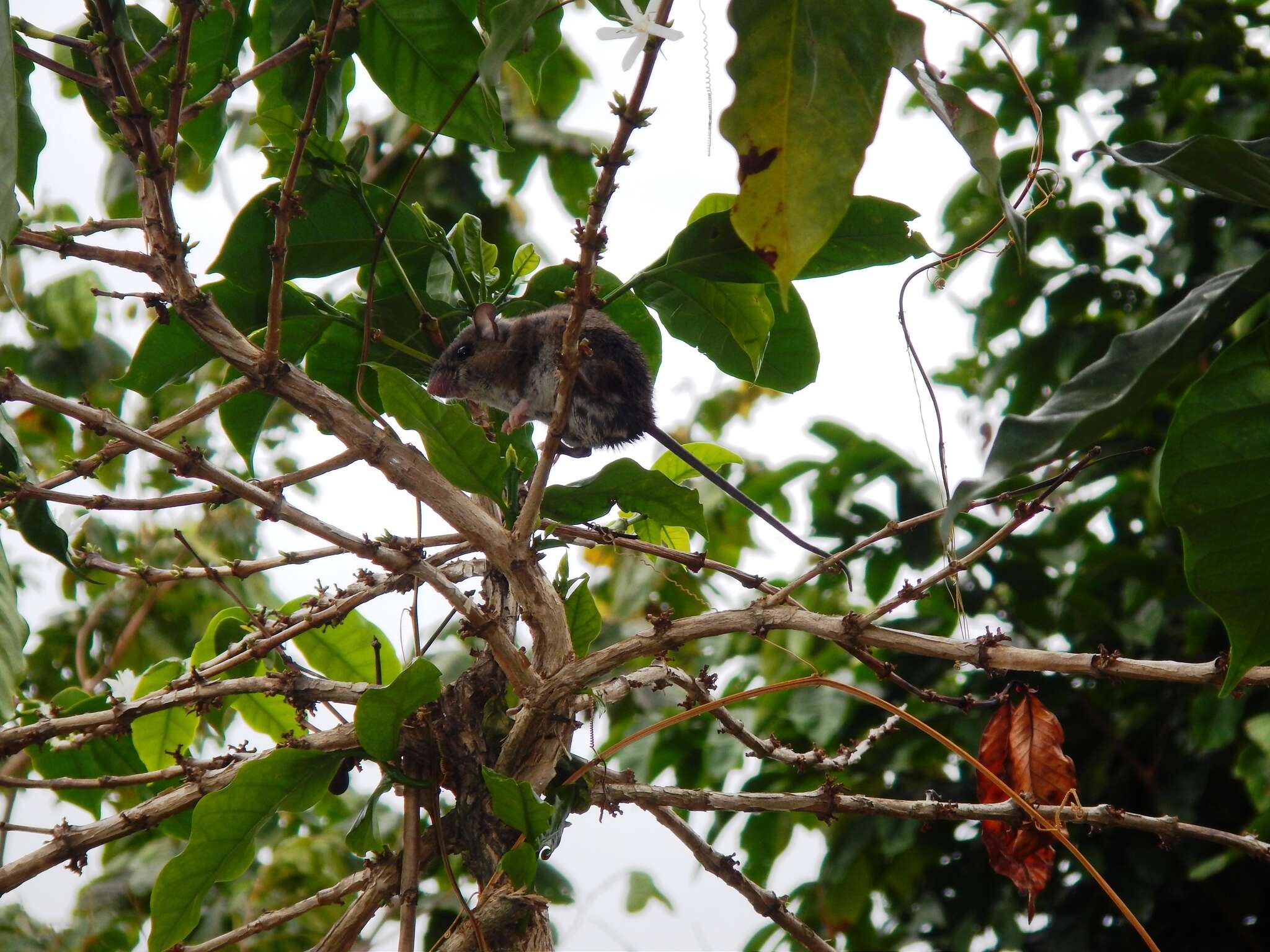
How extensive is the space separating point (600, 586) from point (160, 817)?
264 cm

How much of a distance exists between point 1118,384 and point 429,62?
121cm

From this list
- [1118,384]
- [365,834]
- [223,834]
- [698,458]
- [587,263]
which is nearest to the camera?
[1118,384]

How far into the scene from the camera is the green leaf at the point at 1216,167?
3.05 feet

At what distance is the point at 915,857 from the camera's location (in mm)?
2932

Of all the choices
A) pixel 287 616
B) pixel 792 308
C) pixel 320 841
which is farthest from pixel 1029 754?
pixel 320 841

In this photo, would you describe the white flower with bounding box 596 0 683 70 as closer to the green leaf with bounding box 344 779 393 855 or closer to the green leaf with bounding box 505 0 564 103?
the green leaf with bounding box 505 0 564 103

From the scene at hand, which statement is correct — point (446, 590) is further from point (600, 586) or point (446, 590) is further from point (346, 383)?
point (600, 586)

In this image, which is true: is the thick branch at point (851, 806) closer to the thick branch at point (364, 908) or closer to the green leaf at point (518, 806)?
the green leaf at point (518, 806)

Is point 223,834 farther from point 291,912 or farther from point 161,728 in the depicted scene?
point 161,728

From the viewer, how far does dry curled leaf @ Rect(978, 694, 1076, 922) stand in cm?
144

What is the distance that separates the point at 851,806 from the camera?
1.47 meters

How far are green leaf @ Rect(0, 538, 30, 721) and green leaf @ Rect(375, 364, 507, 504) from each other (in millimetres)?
587

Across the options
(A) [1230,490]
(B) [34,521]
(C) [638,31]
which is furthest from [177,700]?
(A) [1230,490]

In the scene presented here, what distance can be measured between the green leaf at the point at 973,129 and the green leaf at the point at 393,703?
2.73 ft
